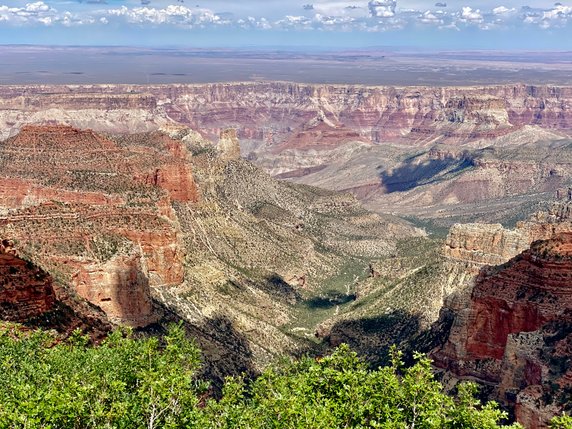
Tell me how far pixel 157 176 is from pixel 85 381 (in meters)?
70.7

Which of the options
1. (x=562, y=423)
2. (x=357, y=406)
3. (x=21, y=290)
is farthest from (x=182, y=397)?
(x=21, y=290)

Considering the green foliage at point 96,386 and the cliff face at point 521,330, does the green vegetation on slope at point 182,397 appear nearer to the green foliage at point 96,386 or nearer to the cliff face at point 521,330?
the green foliage at point 96,386

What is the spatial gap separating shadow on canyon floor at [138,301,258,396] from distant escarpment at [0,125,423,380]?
8.0 inches

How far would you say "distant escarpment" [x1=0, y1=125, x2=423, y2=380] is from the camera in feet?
219

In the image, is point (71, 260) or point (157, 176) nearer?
point (71, 260)

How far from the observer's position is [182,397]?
31953mm

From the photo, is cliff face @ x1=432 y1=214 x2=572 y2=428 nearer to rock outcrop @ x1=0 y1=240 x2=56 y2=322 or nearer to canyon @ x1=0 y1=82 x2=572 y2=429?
canyon @ x1=0 y1=82 x2=572 y2=429

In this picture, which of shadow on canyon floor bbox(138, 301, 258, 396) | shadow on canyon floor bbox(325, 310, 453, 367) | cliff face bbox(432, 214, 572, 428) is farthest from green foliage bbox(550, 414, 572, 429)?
shadow on canyon floor bbox(325, 310, 453, 367)

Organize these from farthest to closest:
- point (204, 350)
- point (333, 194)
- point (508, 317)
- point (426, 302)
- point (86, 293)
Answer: point (333, 194)
point (426, 302)
point (204, 350)
point (86, 293)
point (508, 317)

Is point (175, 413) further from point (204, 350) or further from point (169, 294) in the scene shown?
point (169, 294)

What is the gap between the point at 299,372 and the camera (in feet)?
134

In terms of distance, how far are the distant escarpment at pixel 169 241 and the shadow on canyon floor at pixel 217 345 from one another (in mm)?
204

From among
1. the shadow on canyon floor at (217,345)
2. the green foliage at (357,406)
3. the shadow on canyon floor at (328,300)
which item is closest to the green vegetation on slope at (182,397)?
the green foliage at (357,406)

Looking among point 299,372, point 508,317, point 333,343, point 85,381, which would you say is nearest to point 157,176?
point 333,343
